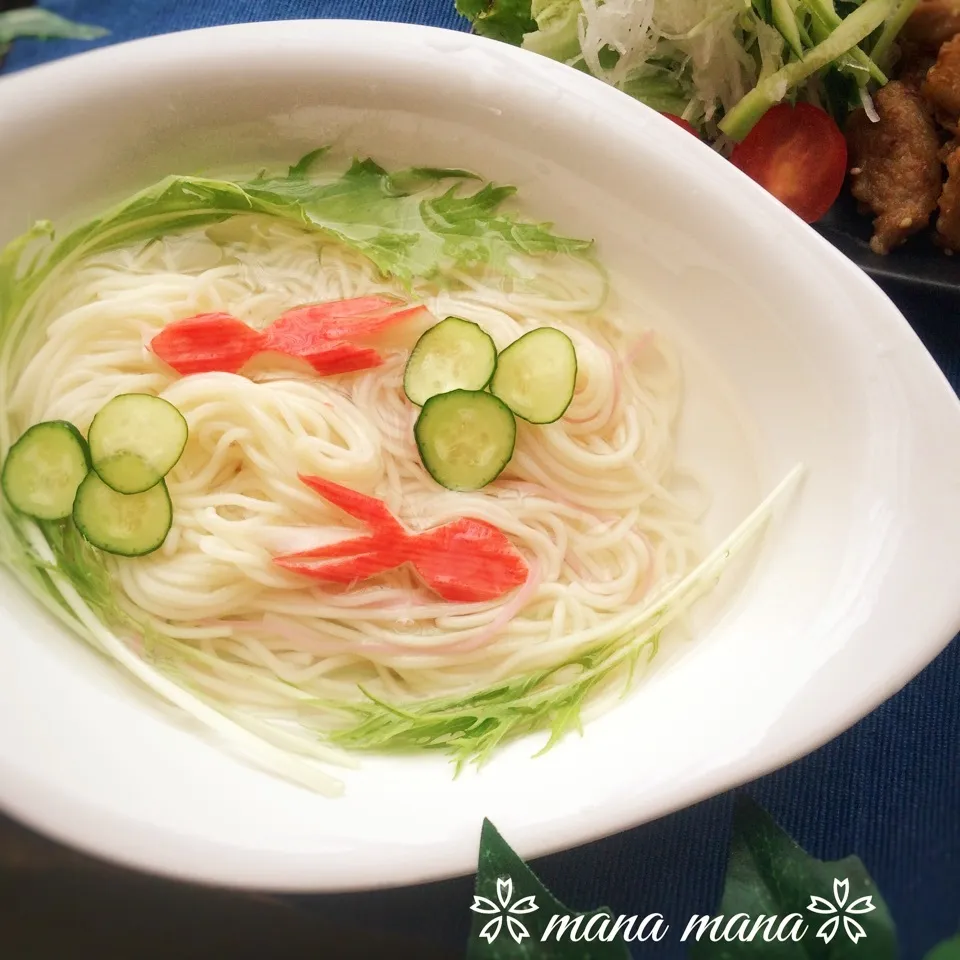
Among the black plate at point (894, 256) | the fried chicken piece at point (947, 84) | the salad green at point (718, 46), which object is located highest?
the fried chicken piece at point (947, 84)

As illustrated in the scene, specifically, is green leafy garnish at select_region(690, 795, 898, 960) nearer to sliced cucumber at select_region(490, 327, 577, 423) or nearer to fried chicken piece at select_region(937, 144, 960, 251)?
sliced cucumber at select_region(490, 327, 577, 423)

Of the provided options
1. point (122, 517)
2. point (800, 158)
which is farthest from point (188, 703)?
point (800, 158)

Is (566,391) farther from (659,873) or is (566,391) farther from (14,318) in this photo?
(14,318)

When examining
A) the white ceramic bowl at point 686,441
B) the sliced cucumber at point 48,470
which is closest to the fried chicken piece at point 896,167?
the white ceramic bowl at point 686,441

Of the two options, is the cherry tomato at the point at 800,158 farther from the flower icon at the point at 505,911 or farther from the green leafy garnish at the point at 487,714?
the flower icon at the point at 505,911

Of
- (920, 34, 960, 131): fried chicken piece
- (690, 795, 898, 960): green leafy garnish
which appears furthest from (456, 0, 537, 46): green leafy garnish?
(690, 795, 898, 960): green leafy garnish

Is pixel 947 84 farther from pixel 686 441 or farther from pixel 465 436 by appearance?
pixel 465 436

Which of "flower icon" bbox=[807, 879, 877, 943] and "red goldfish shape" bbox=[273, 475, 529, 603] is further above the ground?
"red goldfish shape" bbox=[273, 475, 529, 603]
